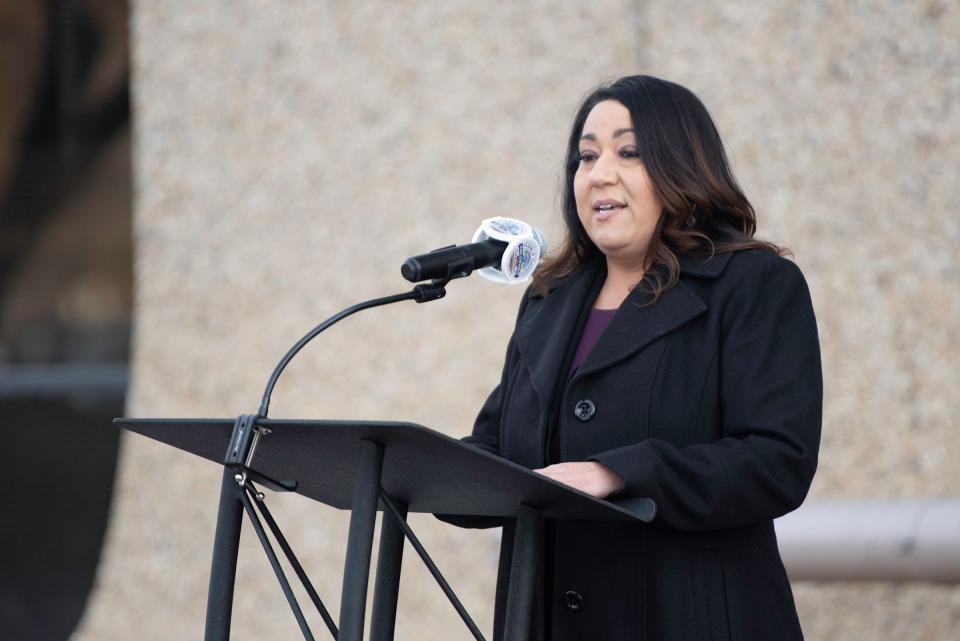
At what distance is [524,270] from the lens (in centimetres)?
182

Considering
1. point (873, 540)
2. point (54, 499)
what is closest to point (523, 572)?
point (873, 540)

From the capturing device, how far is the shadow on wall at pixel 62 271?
820cm

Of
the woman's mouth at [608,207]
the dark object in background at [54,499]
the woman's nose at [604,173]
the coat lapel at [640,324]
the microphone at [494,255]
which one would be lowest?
the dark object in background at [54,499]

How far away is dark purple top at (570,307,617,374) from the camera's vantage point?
2.00 m

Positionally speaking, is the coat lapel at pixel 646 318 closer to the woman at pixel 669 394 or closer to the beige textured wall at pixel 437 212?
the woman at pixel 669 394

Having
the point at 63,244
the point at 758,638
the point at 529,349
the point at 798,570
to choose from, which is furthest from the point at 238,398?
the point at 63,244

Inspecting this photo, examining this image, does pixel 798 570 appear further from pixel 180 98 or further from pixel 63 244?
pixel 63 244

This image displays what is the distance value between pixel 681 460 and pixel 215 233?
2.99m

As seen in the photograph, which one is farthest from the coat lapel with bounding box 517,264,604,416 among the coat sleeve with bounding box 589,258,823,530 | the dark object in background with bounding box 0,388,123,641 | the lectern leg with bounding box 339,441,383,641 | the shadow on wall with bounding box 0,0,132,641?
the shadow on wall with bounding box 0,0,132,641

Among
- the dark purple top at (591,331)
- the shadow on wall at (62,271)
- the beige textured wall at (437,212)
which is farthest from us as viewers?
the shadow on wall at (62,271)

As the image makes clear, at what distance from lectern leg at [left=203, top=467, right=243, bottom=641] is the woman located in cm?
44

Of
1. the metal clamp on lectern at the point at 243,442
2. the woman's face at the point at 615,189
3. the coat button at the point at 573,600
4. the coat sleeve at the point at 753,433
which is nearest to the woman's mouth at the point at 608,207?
the woman's face at the point at 615,189

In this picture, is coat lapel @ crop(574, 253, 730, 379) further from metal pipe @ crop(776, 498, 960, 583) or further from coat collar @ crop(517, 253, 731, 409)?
metal pipe @ crop(776, 498, 960, 583)

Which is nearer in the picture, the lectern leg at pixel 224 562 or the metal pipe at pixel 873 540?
the lectern leg at pixel 224 562
